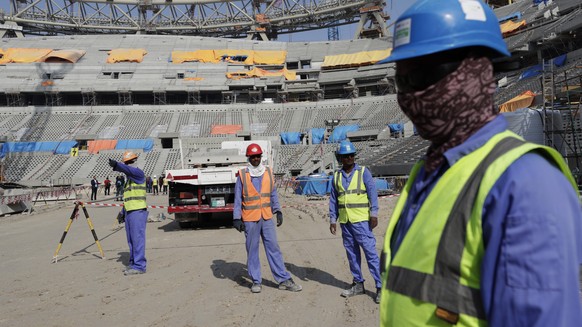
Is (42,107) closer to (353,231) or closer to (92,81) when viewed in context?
(92,81)

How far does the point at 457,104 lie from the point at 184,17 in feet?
197

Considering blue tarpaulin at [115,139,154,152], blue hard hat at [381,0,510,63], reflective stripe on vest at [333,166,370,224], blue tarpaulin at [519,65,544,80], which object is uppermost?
blue tarpaulin at [519,65,544,80]

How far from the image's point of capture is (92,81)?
43.5 m

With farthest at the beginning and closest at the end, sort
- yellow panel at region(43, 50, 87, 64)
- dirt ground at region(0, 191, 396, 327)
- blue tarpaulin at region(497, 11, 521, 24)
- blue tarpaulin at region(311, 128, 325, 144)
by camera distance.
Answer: yellow panel at region(43, 50, 87, 64)
blue tarpaulin at region(497, 11, 521, 24)
blue tarpaulin at region(311, 128, 325, 144)
dirt ground at region(0, 191, 396, 327)

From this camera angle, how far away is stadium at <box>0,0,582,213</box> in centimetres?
3044

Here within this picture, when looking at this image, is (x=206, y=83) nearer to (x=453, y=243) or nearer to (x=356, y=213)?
(x=356, y=213)

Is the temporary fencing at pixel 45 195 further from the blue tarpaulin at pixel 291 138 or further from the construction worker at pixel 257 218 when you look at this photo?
the blue tarpaulin at pixel 291 138

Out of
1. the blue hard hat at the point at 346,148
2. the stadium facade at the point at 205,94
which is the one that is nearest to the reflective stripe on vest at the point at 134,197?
the blue hard hat at the point at 346,148

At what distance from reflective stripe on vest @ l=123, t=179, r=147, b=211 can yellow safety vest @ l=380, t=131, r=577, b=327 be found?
604 centimetres

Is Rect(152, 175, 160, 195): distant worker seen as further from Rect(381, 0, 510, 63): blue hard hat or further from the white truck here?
Rect(381, 0, 510, 63): blue hard hat

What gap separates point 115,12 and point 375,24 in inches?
1404

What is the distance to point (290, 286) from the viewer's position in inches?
206

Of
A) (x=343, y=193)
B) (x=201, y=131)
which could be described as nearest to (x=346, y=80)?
(x=201, y=131)

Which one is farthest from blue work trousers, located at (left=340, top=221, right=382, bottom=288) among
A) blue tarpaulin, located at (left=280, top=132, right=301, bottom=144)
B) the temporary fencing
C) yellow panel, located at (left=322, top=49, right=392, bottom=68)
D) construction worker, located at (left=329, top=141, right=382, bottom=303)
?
yellow panel, located at (left=322, top=49, right=392, bottom=68)
